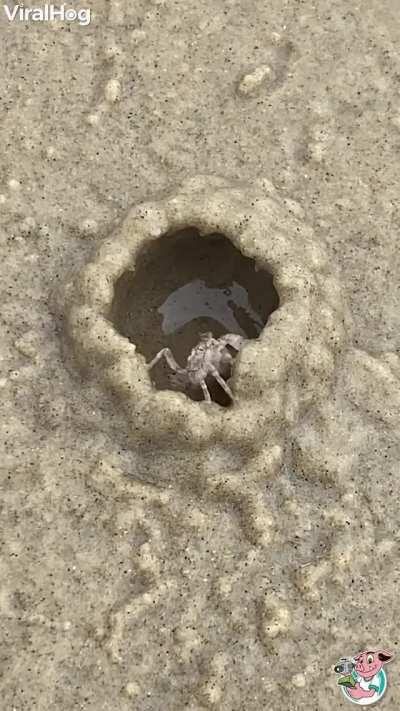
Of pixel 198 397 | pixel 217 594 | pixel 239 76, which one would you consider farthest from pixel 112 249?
pixel 217 594

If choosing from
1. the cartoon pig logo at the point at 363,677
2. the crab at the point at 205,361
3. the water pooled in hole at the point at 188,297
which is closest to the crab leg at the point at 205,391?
the crab at the point at 205,361

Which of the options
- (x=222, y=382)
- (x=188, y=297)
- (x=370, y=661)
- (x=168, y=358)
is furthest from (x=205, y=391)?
(x=370, y=661)

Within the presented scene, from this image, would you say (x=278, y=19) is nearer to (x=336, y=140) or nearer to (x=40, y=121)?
(x=336, y=140)

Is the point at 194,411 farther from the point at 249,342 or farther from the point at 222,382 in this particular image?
the point at 249,342

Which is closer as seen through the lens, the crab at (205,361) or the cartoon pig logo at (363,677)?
the cartoon pig logo at (363,677)

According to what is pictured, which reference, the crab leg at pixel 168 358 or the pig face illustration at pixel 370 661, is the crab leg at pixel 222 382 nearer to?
the crab leg at pixel 168 358
